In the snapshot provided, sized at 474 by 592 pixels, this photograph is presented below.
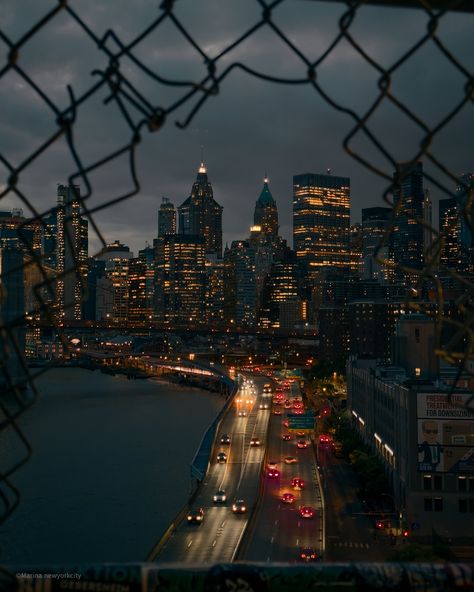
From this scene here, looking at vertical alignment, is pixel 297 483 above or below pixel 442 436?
below

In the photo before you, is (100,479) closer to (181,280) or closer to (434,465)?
(434,465)

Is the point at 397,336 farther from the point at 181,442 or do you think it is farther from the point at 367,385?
the point at 181,442

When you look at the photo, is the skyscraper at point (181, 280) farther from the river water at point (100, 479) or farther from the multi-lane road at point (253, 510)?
the multi-lane road at point (253, 510)

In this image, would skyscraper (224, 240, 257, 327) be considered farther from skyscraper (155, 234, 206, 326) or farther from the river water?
the river water

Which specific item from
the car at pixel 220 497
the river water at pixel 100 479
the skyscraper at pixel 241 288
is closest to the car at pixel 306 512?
the car at pixel 220 497

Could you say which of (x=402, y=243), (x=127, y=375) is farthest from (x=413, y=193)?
(x=127, y=375)

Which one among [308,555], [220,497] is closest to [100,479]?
[220,497]
